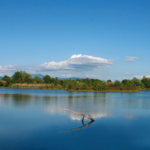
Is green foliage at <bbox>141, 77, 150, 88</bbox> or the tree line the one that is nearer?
the tree line

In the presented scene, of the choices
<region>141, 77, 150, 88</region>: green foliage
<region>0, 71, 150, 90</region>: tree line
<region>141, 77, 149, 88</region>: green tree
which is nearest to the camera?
<region>0, 71, 150, 90</region>: tree line

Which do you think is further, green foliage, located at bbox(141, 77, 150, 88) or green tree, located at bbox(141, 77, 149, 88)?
green tree, located at bbox(141, 77, 149, 88)

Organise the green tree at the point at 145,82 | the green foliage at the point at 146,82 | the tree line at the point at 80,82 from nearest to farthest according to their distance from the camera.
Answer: the tree line at the point at 80,82 < the green foliage at the point at 146,82 < the green tree at the point at 145,82

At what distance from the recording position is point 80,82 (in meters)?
62.8

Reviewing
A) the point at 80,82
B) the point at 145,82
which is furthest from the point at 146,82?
the point at 80,82

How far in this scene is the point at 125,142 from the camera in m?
9.11

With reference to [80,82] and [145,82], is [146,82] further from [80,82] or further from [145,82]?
[80,82]

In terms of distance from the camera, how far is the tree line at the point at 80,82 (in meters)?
55.6

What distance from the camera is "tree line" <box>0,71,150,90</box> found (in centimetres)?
→ 5562

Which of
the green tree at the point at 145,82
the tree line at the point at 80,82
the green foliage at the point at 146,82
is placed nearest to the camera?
the tree line at the point at 80,82

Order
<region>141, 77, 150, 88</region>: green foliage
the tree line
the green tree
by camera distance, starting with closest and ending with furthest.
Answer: the tree line, <region>141, 77, 150, 88</region>: green foliage, the green tree

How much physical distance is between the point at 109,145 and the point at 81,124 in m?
3.59

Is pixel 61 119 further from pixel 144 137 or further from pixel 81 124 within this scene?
pixel 144 137

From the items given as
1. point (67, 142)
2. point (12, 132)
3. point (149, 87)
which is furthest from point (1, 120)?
point (149, 87)
